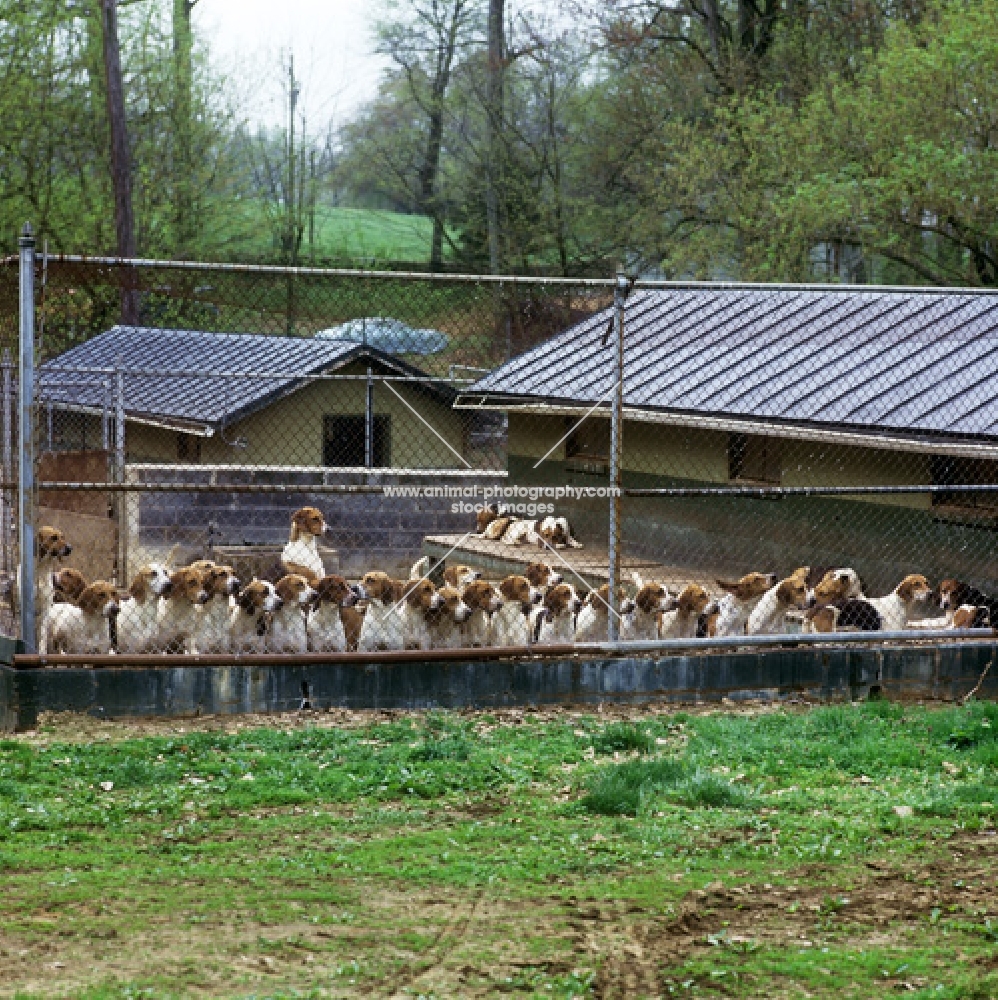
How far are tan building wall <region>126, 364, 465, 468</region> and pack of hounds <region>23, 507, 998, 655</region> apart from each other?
8.67 meters

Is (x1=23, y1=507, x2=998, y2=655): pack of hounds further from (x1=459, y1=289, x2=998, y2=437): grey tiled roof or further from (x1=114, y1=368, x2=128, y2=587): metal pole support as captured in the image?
(x1=114, y1=368, x2=128, y2=587): metal pole support

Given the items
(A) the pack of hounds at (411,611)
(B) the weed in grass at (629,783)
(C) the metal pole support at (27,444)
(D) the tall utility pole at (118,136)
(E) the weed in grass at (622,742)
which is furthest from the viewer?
(D) the tall utility pole at (118,136)

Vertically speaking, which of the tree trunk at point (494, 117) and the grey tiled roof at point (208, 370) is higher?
the tree trunk at point (494, 117)

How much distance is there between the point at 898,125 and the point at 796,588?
16514 millimetres

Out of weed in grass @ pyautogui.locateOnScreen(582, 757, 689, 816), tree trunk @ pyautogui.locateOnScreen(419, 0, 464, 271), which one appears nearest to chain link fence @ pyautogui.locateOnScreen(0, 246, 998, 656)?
weed in grass @ pyautogui.locateOnScreen(582, 757, 689, 816)

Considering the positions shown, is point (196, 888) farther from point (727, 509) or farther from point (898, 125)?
point (898, 125)

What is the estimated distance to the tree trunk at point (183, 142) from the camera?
38.6 m

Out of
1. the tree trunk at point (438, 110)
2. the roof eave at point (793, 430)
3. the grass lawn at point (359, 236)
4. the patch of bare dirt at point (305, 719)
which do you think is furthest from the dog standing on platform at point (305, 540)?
the tree trunk at point (438, 110)

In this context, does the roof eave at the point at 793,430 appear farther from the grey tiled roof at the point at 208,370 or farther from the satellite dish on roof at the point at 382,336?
the satellite dish on roof at the point at 382,336

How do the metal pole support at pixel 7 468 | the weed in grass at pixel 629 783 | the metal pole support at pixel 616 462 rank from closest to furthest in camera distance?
Answer: 1. the weed in grass at pixel 629 783
2. the metal pole support at pixel 616 462
3. the metal pole support at pixel 7 468

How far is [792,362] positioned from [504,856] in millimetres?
10686

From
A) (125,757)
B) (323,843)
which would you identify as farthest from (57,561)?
(323,843)

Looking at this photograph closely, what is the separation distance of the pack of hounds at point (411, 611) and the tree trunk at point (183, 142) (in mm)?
25562

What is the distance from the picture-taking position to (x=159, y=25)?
39.2 metres
